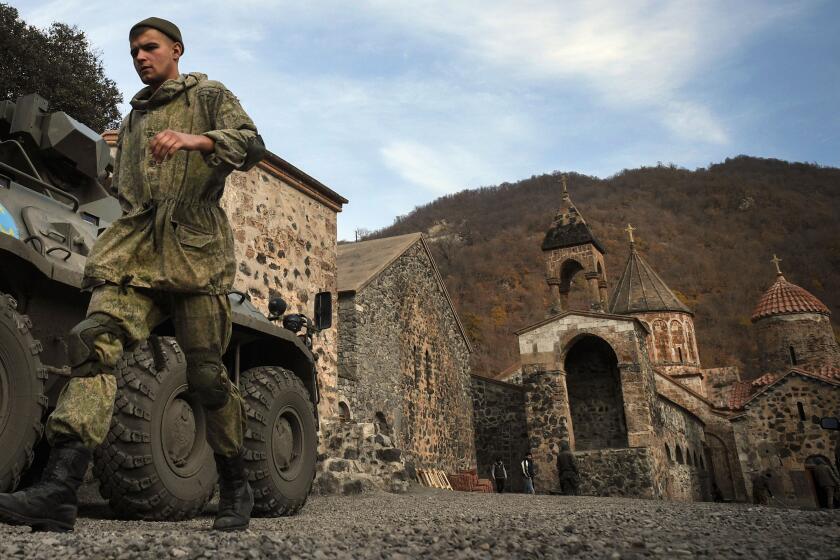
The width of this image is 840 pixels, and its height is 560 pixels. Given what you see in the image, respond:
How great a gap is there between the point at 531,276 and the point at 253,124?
6093 centimetres

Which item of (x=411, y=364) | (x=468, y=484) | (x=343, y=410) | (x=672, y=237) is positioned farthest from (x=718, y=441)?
(x=672, y=237)

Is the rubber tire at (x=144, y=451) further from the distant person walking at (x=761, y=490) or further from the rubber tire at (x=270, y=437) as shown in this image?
the distant person walking at (x=761, y=490)

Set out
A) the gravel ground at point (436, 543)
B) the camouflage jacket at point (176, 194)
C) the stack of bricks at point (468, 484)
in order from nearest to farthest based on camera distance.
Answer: the gravel ground at point (436, 543) → the camouflage jacket at point (176, 194) → the stack of bricks at point (468, 484)

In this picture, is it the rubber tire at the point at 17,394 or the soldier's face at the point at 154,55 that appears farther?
the rubber tire at the point at 17,394

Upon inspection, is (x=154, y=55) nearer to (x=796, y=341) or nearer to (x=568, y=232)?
(x=568, y=232)

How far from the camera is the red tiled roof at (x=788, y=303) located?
29.4 m

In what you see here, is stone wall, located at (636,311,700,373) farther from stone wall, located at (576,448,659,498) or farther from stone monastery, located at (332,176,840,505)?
stone wall, located at (576,448,659,498)

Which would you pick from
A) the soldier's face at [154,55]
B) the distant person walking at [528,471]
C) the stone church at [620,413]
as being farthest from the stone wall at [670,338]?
the soldier's face at [154,55]

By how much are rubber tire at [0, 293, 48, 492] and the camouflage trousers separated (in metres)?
0.86

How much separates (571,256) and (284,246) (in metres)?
12.8

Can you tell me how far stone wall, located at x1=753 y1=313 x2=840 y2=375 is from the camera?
28.6 metres

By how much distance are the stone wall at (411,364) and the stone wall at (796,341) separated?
1650 cm

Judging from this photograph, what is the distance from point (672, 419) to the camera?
67.0 feet

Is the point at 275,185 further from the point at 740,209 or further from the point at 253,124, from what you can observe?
the point at 740,209
